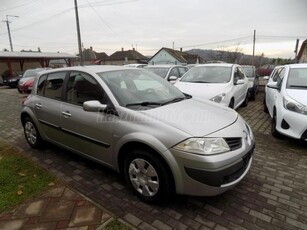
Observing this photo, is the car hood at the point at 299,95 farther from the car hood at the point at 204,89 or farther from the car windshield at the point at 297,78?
the car hood at the point at 204,89

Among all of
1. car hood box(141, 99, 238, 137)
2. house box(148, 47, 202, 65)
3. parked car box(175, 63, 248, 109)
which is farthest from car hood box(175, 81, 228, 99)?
house box(148, 47, 202, 65)

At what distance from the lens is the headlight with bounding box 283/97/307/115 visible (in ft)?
14.4

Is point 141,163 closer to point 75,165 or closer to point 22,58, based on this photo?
point 75,165

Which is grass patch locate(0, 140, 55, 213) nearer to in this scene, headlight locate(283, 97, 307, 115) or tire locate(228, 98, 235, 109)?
headlight locate(283, 97, 307, 115)

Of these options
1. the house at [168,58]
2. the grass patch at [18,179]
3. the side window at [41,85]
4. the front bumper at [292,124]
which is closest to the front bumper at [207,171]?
the grass patch at [18,179]

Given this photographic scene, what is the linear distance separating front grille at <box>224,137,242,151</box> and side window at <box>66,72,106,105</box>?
1.65m

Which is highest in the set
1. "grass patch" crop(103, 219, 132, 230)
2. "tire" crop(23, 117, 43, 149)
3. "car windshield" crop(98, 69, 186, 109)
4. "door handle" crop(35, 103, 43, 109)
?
"car windshield" crop(98, 69, 186, 109)

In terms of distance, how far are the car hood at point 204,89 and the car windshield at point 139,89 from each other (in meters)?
2.50

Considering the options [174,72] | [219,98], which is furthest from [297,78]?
[174,72]

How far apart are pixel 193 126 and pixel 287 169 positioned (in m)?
2.11

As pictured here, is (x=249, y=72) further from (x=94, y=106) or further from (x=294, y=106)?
(x=94, y=106)

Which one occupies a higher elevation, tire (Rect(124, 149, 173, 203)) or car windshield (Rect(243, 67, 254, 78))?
car windshield (Rect(243, 67, 254, 78))

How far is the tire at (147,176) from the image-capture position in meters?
2.72

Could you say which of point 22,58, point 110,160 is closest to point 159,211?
point 110,160
